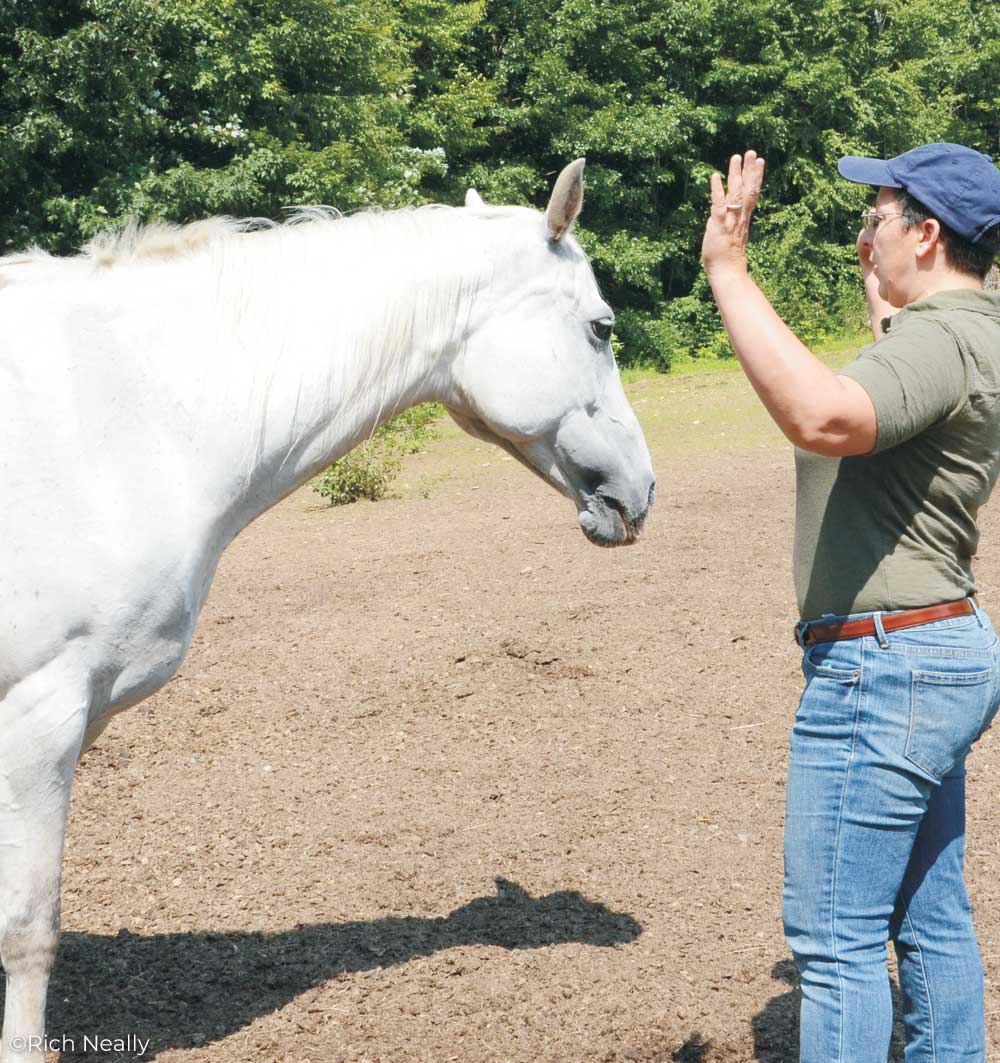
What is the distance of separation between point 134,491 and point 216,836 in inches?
76.7

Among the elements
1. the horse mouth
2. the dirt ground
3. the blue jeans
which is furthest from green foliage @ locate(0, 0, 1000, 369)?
the blue jeans

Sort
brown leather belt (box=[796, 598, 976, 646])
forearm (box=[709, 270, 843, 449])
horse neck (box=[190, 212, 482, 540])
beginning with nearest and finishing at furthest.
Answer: forearm (box=[709, 270, 843, 449]) → brown leather belt (box=[796, 598, 976, 646]) → horse neck (box=[190, 212, 482, 540])

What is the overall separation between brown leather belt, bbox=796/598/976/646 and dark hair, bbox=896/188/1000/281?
24.5 inches

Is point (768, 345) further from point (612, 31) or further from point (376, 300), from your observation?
point (612, 31)

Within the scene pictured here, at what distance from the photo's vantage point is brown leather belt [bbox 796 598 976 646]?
6.60 ft

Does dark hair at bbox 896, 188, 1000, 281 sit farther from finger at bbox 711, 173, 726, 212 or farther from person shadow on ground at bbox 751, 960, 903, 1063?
person shadow on ground at bbox 751, 960, 903, 1063

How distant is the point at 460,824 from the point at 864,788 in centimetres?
227

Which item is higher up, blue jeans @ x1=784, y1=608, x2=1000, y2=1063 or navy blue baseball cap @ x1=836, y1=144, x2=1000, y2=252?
navy blue baseball cap @ x1=836, y1=144, x2=1000, y2=252

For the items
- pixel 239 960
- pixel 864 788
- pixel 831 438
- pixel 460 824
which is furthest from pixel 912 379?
pixel 460 824

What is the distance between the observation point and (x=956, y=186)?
76.7 inches

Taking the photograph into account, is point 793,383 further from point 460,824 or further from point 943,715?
point 460,824

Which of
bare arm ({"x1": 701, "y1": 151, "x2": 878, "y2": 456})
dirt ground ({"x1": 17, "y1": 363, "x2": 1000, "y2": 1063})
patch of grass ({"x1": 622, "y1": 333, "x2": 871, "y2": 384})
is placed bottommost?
patch of grass ({"x1": 622, "y1": 333, "x2": 871, "y2": 384})

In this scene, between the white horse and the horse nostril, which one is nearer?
the white horse

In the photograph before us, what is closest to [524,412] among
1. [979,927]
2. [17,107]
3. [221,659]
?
[979,927]
